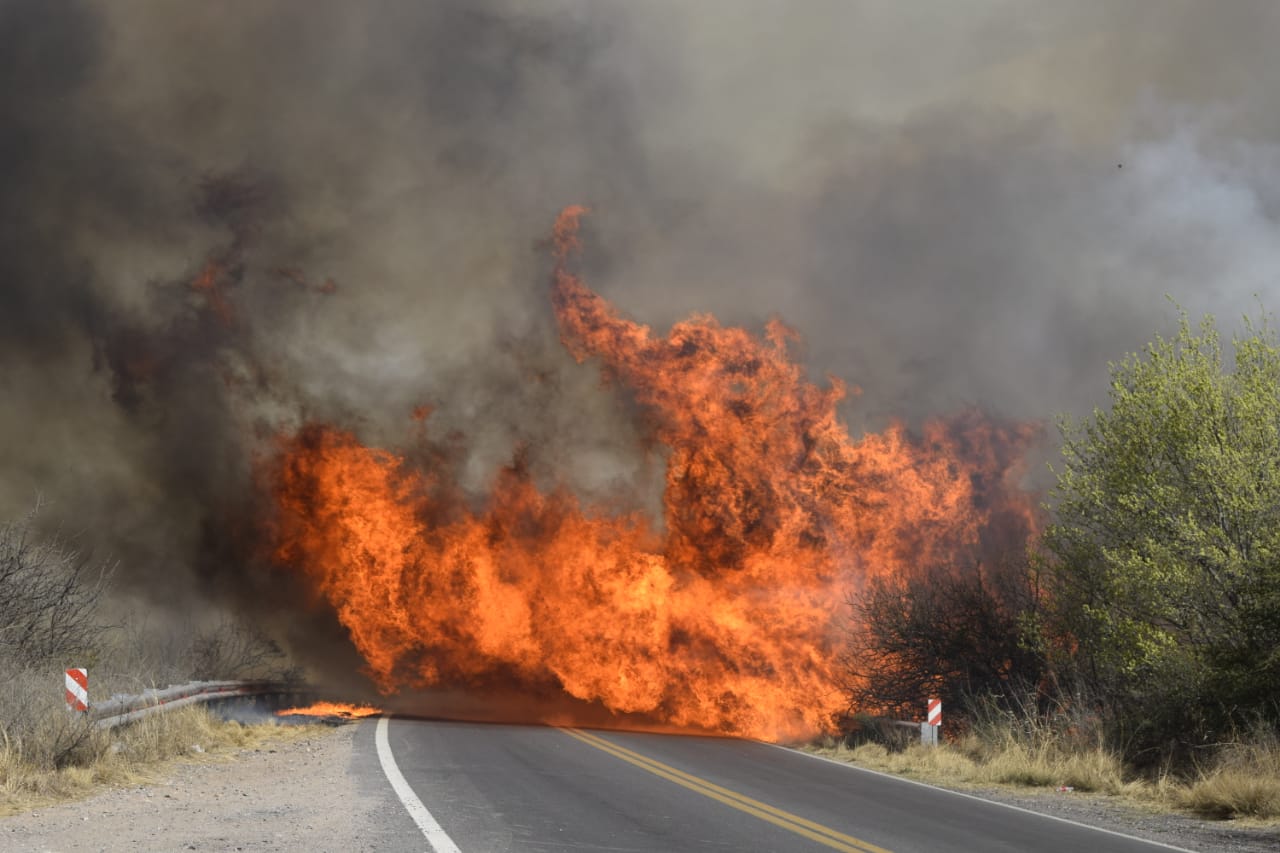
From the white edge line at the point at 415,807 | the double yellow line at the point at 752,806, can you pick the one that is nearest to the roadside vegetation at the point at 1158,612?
the double yellow line at the point at 752,806

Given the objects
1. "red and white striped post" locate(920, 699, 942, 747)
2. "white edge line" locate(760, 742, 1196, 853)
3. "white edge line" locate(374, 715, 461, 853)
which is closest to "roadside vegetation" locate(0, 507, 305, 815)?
"white edge line" locate(374, 715, 461, 853)

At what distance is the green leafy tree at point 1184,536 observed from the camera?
50.3ft

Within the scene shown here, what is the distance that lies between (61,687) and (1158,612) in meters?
15.0

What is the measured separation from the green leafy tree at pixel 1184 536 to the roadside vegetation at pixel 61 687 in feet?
44.3

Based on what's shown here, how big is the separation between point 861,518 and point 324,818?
56.7 ft

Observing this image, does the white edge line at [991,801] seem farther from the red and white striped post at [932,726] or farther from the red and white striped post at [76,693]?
the red and white striped post at [76,693]

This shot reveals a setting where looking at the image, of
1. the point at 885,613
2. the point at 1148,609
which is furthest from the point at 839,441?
the point at 1148,609

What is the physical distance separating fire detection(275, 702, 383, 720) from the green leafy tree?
601 inches

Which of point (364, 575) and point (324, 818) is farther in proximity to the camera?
point (364, 575)

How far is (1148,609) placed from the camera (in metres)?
16.7

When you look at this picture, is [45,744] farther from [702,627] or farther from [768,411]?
[768,411]

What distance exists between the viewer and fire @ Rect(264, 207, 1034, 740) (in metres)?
24.3

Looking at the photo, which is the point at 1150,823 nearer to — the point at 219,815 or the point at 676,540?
the point at 219,815

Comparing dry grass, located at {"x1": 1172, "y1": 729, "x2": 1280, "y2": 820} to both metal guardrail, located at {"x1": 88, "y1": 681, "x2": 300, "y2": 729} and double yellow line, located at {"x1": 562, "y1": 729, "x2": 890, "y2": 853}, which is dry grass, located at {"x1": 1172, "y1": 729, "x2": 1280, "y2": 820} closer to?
double yellow line, located at {"x1": 562, "y1": 729, "x2": 890, "y2": 853}
